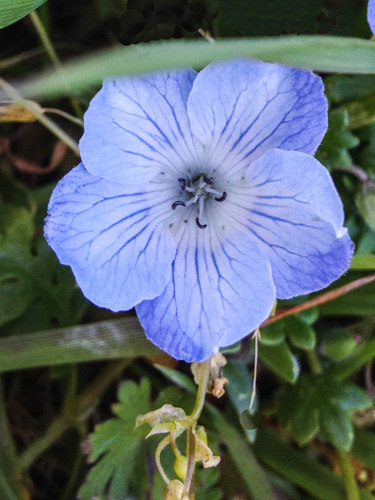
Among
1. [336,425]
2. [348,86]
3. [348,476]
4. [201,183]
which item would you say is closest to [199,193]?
[201,183]

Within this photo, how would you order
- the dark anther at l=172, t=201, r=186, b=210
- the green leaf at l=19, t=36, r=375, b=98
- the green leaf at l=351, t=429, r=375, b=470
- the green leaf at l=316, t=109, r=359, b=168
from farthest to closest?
1. the green leaf at l=351, t=429, r=375, b=470
2. the green leaf at l=316, t=109, r=359, b=168
3. the dark anther at l=172, t=201, r=186, b=210
4. the green leaf at l=19, t=36, r=375, b=98

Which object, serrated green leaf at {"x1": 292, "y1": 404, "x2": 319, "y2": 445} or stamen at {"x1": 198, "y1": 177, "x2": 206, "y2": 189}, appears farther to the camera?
serrated green leaf at {"x1": 292, "y1": 404, "x2": 319, "y2": 445}

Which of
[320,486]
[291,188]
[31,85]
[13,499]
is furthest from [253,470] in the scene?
[31,85]

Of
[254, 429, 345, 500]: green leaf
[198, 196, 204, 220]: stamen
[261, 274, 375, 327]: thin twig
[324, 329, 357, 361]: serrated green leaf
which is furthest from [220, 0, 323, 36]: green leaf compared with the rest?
A: [254, 429, 345, 500]: green leaf

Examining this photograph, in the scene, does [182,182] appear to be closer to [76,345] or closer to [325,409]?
[76,345]

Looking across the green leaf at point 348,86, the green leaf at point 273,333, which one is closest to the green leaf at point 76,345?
the green leaf at point 273,333

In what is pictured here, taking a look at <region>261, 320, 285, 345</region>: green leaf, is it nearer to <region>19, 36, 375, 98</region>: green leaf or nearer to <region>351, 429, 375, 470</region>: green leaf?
<region>351, 429, 375, 470</region>: green leaf
